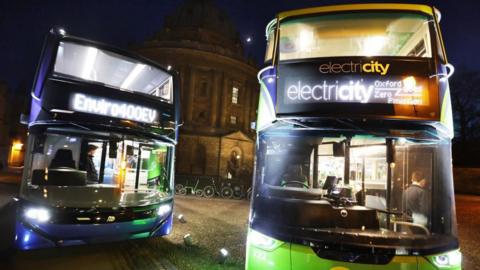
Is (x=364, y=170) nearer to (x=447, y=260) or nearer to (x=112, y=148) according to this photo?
(x=447, y=260)

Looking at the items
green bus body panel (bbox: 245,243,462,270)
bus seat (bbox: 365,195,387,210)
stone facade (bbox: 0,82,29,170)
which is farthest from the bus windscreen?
stone facade (bbox: 0,82,29,170)

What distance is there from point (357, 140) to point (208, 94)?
36.9 meters

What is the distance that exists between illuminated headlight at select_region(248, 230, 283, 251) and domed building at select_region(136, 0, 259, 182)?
31.6m

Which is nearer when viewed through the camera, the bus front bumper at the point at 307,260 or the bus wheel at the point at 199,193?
the bus front bumper at the point at 307,260

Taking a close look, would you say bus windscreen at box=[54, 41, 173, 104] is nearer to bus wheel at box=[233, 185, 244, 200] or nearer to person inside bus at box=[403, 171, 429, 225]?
person inside bus at box=[403, 171, 429, 225]

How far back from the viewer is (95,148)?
733 centimetres

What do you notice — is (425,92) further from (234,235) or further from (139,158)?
(234,235)

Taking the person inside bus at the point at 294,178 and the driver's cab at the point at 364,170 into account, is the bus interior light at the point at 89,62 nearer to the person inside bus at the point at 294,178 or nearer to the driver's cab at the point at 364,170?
the driver's cab at the point at 364,170

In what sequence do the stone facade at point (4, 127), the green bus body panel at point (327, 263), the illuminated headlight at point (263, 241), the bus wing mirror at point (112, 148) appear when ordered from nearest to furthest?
the green bus body panel at point (327, 263) < the illuminated headlight at point (263, 241) < the bus wing mirror at point (112, 148) < the stone facade at point (4, 127)

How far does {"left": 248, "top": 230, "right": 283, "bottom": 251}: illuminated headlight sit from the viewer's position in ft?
11.6

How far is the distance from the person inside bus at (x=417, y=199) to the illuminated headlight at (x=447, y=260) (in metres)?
0.91

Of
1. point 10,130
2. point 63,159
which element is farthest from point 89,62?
point 10,130

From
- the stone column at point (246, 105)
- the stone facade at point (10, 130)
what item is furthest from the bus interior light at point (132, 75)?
the stone facade at point (10, 130)

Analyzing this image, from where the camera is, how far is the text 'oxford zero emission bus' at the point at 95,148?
5305 millimetres
